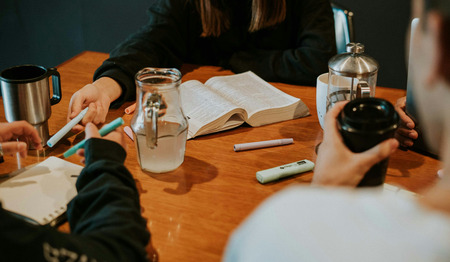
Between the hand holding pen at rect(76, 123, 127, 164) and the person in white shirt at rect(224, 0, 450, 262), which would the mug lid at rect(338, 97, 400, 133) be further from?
the hand holding pen at rect(76, 123, 127, 164)

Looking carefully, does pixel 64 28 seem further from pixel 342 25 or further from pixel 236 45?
pixel 342 25

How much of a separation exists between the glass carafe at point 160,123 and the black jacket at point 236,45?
0.37 metres

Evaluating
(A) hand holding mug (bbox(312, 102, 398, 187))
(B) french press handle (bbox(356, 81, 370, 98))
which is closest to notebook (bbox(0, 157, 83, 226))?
(A) hand holding mug (bbox(312, 102, 398, 187))

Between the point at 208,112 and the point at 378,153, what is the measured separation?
0.51 m

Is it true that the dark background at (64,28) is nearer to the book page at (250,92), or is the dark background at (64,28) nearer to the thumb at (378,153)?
the book page at (250,92)

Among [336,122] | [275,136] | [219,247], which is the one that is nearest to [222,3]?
[275,136]

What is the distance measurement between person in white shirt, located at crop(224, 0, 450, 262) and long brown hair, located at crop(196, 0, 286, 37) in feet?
3.61

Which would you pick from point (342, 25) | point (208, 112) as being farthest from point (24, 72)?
point (342, 25)

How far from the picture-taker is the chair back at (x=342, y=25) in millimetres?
1664

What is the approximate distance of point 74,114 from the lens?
3.64 ft

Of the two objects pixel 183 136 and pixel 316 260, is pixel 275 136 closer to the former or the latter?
pixel 183 136

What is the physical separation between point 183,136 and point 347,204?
522 mm

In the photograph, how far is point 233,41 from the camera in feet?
5.59

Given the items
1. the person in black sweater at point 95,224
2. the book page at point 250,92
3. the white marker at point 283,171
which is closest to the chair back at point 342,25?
the book page at point 250,92
